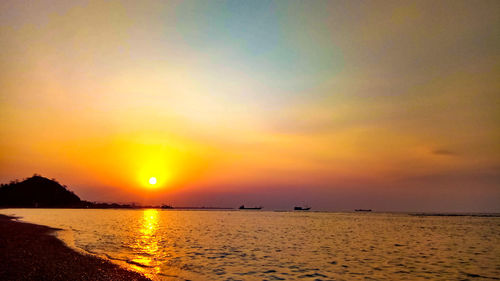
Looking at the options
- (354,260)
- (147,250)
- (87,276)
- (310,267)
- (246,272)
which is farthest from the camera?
(147,250)

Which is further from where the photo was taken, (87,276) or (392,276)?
(392,276)

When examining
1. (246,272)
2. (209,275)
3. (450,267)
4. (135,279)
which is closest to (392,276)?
(450,267)

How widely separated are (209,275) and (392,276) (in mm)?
14356

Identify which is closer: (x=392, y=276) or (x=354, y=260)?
(x=392, y=276)

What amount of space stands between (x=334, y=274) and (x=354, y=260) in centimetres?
873

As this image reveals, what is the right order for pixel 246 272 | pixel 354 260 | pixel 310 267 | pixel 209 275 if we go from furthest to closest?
pixel 354 260, pixel 310 267, pixel 246 272, pixel 209 275

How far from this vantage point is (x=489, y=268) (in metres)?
33.5

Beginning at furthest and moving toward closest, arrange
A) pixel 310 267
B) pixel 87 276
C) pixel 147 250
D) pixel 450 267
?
1. pixel 147 250
2. pixel 450 267
3. pixel 310 267
4. pixel 87 276

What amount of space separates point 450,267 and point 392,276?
9375mm

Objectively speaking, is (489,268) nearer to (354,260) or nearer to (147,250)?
(354,260)

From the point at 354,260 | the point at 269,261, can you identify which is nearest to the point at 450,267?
the point at 354,260

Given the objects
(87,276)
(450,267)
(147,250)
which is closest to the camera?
(87,276)

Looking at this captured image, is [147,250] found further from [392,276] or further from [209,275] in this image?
[392,276]

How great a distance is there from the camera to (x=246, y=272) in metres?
27.5
